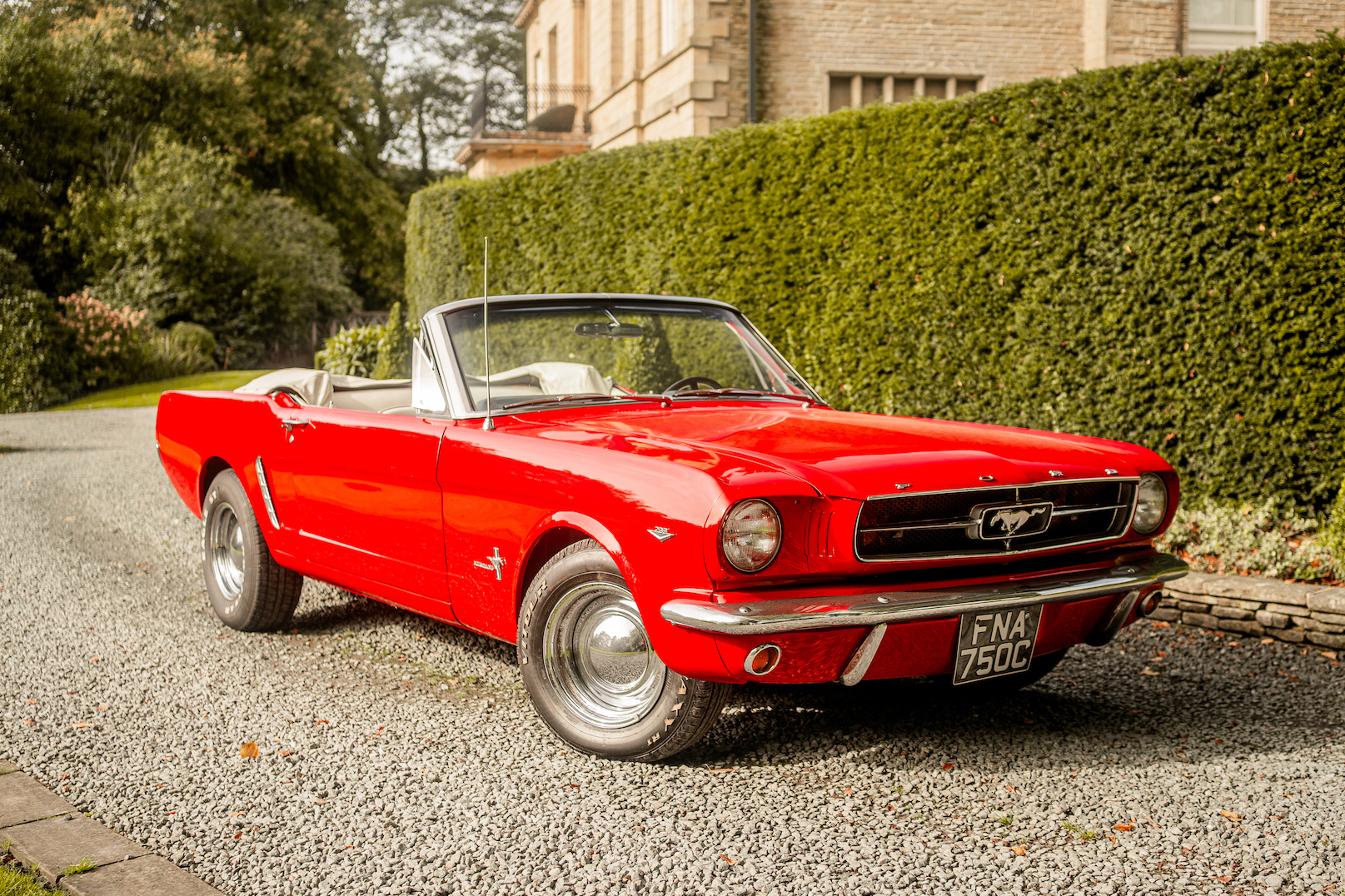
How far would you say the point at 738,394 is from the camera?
447 cm

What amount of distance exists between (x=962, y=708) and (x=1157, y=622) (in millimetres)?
1896

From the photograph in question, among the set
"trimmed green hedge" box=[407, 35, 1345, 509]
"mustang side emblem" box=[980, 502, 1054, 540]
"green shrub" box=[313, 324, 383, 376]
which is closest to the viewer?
"mustang side emblem" box=[980, 502, 1054, 540]

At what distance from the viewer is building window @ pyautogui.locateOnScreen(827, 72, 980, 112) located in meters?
17.7

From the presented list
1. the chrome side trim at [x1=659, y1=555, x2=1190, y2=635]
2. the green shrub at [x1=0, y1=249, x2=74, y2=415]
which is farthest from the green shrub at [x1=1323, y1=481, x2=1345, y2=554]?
the green shrub at [x1=0, y1=249, x2=74, y2=415]

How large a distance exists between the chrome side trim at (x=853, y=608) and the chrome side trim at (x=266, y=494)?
2500 mm

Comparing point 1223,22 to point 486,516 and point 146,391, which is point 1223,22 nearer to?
point 486,516

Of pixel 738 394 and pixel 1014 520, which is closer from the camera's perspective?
pixel 1014 520

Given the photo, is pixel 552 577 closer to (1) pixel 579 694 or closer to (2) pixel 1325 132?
(1) pixel 579 694

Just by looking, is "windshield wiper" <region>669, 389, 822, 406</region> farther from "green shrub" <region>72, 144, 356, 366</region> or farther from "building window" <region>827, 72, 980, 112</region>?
"green shrub" <region>72, 144, 356, 366</region>

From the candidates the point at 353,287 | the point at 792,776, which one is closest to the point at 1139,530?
the point at 792,776

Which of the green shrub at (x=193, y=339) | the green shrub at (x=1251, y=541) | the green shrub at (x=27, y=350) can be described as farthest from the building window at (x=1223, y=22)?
the green shrub at (x=193, y=339)

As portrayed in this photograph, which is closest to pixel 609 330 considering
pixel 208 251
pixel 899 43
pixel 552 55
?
pixel 899 43

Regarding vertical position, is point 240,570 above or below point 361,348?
below

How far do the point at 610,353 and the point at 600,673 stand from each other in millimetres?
1460
